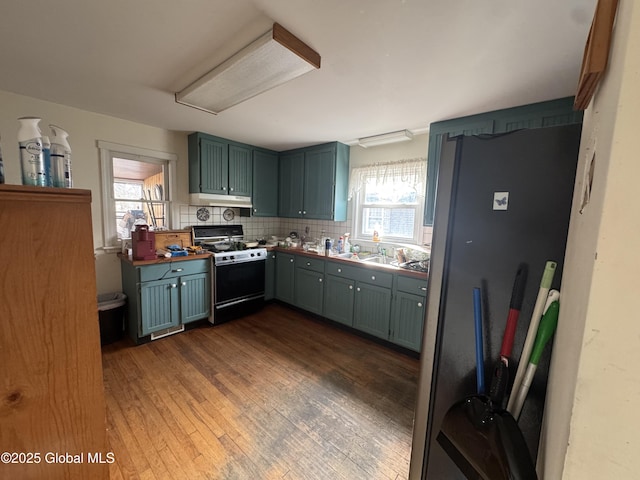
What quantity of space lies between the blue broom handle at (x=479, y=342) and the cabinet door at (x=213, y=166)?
10.4 ft

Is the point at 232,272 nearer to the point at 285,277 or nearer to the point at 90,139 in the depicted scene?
the point at 285,277

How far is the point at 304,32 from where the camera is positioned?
134 centimetres

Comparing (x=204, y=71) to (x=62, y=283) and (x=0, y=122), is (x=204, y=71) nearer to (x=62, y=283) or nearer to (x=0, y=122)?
(x=62, y=283)

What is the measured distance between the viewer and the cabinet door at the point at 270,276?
3703 millimetres

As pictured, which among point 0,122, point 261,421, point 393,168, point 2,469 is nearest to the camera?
point 2,469

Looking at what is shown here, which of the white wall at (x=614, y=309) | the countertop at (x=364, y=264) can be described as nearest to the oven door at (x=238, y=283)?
the countertop at (x=364, y=264)

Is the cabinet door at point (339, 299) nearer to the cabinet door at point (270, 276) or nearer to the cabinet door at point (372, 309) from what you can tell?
the cabinet door at point (372, 309)

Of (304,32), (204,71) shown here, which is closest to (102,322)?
(204,71)

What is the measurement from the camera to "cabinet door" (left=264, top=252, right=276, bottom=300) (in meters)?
3.70

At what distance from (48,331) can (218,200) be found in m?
2.74

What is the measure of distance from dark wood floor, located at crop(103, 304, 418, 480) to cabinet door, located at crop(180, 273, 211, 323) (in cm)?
23

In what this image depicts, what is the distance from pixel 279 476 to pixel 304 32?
2.34 meters

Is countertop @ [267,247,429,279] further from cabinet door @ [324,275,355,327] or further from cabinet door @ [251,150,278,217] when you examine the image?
cabinet door @ [251,150,278,217]

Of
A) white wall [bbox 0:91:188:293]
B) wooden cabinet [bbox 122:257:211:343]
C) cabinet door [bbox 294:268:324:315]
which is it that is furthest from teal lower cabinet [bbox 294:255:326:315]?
white wall [bbox 0:91:188:293]
